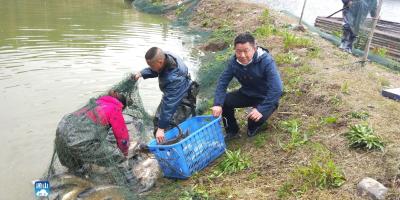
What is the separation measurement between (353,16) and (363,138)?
5.39 m

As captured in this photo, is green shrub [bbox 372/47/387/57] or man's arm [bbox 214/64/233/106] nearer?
man's arm [bbox 214/64/233/106]

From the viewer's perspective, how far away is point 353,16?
28.5 feet

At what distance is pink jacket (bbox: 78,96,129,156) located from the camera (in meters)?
4.44

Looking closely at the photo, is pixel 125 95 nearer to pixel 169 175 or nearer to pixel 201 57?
pixel 169 175

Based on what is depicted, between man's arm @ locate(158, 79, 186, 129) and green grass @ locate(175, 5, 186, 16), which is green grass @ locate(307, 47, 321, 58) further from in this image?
green grass @ locate(175, 5, 186, 16)

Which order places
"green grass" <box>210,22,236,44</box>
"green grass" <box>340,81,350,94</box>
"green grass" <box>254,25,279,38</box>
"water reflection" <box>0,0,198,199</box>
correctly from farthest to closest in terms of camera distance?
"green grass" <box>210,22,236,44</box> < "green grass" <box>254,25,279,38</box> < "water reflection" <box>0,0,198,199</box> < "green grass" <box>340,81,350,94</box>

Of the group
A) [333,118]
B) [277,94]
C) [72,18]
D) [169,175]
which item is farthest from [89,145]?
[72,18]

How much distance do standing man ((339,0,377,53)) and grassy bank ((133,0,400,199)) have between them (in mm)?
2173

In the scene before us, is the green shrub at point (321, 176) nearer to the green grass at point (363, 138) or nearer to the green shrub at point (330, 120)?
the green grass at point (363, 138)

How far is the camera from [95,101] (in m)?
4.66

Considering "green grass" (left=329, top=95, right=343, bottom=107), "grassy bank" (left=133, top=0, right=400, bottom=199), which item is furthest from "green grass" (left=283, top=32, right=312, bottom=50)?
"green grass" (left=329, top=95, right=343, bottom=107)

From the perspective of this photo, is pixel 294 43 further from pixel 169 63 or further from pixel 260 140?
pixel 169 63

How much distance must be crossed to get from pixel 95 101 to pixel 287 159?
2.28 meters

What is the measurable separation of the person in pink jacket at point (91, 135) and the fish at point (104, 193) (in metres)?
0.26
